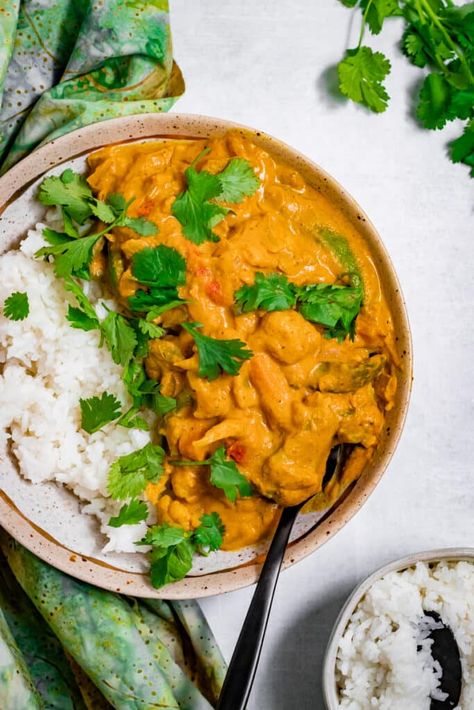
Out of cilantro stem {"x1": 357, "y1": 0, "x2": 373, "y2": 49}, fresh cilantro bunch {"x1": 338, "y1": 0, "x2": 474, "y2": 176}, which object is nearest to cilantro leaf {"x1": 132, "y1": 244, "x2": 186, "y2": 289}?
fresh cilantro bunch {"x1": 338, "y1": 0, "x2": 474, "y2": 176}

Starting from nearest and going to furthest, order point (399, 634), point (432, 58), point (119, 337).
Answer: point (119, 337) < point (399, 634) < point (432, 58)

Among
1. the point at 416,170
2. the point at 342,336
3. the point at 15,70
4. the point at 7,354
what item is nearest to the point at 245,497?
the point at 342,336

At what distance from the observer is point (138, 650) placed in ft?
10.9

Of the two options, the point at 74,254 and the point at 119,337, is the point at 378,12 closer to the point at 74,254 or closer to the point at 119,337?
the point at 74,254

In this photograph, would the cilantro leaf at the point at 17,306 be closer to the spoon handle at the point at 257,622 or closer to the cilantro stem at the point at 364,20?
the spoon handle at the point at 257,622

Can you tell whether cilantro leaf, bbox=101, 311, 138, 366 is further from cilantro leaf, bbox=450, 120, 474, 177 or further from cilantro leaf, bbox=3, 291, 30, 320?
cilantro leaf, bbox=450, 120, 474, 177

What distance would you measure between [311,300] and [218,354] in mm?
389

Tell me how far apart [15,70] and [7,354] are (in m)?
1.17

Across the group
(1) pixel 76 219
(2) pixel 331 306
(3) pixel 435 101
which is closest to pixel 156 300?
(1) pixel 76 219

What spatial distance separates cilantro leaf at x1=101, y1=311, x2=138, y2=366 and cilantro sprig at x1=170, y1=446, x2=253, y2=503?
44 centimetres

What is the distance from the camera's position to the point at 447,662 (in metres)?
3.26

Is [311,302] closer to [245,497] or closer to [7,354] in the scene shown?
[245,497]

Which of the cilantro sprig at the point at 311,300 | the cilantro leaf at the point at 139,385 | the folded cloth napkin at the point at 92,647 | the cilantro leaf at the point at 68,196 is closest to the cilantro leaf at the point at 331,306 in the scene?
the cilantro sprig at the point at 311,300

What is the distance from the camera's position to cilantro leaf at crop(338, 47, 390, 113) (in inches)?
136
